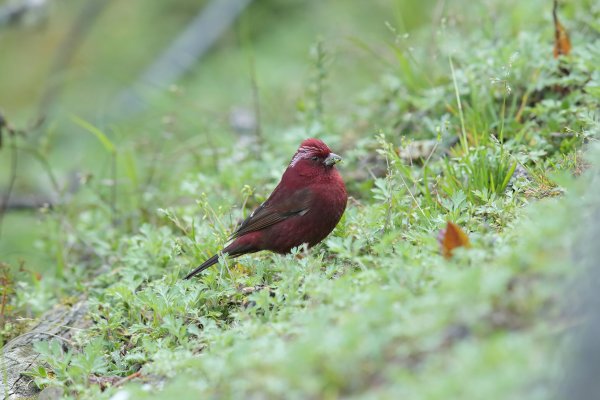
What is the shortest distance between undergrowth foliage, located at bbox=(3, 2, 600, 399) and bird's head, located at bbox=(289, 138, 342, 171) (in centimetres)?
35

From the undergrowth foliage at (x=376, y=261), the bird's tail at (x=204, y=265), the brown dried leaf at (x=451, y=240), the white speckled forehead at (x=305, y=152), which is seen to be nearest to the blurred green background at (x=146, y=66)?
the undergrowth foliage at (x=376, y=261)

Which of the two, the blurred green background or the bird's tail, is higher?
the blurred green background

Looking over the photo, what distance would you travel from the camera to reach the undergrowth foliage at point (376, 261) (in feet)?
7.91

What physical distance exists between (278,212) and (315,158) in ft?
1.32

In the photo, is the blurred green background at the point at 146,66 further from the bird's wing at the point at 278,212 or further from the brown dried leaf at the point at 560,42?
the brown dried leaf at the point at 560,42

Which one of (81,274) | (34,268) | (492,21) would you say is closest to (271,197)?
(81,274)

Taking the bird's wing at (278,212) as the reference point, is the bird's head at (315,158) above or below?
above

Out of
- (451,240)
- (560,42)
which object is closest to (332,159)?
(451,240)

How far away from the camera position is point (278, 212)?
4527 millimetres

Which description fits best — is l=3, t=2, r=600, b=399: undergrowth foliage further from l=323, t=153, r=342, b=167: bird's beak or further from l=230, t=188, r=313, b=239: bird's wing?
l=323, t=153, r=342, b=167: bird's beak

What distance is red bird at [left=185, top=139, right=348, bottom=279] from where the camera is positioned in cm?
435

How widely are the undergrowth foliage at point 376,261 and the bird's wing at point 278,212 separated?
149mm

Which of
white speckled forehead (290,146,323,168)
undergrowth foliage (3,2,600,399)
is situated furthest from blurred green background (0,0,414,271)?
white speckled forehead (290,146,323,168)

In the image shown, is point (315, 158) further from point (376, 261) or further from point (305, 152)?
point (376, 261)
